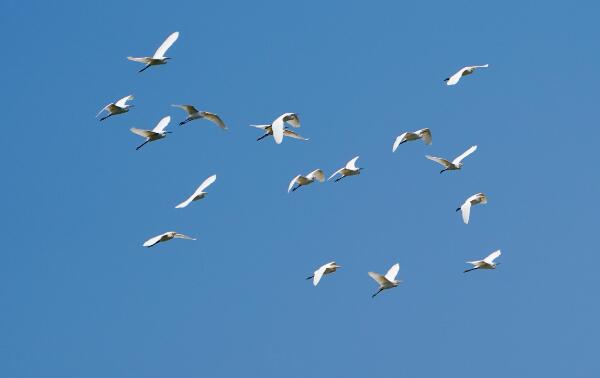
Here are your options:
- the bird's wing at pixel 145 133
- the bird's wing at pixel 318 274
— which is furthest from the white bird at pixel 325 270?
the bird's wing at pixel 145 133

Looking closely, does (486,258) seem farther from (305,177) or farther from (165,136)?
(165,136)

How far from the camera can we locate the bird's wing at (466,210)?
223ft

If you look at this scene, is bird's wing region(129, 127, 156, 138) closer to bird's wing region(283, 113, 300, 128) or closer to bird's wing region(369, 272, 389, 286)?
bird's wing region(283, 113, 300, 128)

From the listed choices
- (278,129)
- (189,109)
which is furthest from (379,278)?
(189,109)

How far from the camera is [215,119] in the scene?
69.5 m

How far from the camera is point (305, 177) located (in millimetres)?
71250

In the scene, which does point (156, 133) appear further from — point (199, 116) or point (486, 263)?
point (486, 263)

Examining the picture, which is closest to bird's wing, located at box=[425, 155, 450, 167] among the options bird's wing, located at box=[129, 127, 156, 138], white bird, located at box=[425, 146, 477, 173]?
white bird, located at box=[425, 146, 477, 173]

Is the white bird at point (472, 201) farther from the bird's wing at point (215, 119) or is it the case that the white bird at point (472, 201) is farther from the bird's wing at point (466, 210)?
the bird's wing at point (215, 119)

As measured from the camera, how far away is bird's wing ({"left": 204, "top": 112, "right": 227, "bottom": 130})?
6929cm

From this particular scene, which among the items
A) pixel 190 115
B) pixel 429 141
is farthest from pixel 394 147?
pixel 190 115

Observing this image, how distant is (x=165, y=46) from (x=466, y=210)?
13.8 m

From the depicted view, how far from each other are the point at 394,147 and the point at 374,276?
525 cm

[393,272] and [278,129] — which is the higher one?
[278,129]
